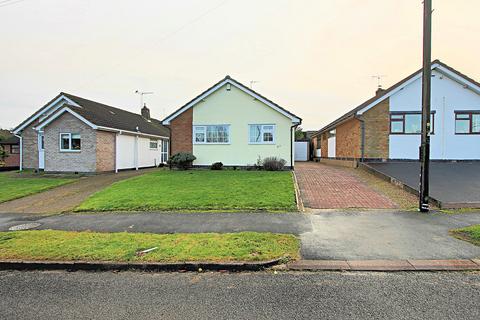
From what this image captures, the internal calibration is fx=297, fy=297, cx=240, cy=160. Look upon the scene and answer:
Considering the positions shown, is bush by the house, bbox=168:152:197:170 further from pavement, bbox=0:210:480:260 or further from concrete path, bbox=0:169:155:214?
pavement, bbox=0:210:480:260

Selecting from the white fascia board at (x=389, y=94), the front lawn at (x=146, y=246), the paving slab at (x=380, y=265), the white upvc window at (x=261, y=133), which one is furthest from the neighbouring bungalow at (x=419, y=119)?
the paving slab at (x=380, y=265)

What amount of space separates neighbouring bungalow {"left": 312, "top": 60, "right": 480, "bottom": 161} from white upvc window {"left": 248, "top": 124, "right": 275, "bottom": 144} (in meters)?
5.54

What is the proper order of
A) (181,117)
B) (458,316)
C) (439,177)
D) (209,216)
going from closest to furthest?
(458,316) → (209,216) → (439,177) → (181,117)

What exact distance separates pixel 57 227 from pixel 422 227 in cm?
953

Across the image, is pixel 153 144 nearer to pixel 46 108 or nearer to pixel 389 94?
pixel 46 108

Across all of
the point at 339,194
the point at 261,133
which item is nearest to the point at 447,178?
the point at 339,194

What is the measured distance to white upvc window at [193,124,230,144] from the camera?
66.0ft

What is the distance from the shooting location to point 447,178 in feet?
44.5

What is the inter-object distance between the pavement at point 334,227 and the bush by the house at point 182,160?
398 inches

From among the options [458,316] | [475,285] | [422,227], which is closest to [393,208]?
[422,227]

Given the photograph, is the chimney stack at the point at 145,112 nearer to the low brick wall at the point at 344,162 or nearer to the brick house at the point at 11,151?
the brick house at the point at 11,151

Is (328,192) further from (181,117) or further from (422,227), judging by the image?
(181,117)

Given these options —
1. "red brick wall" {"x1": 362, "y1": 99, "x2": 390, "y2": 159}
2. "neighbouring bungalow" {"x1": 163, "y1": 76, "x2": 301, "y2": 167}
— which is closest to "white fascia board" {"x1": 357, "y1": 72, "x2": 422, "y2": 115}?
"red brick wall" {"x1": 362, "y1": 99, "x2": 390, "y2": 159}

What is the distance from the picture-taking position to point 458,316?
11.3ft
